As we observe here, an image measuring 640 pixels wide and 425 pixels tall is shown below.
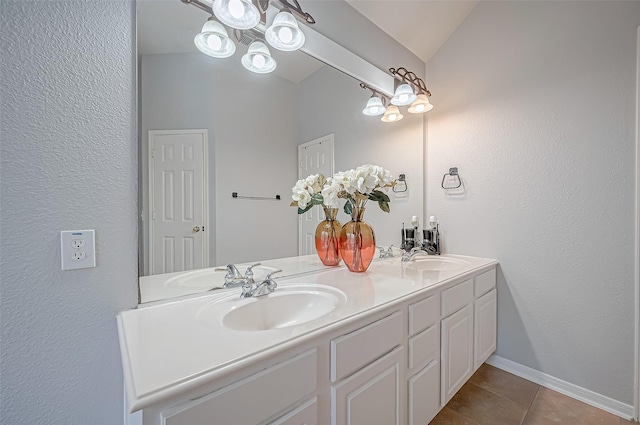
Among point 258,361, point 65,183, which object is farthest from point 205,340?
point 65,183

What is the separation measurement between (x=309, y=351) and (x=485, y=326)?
148 cm

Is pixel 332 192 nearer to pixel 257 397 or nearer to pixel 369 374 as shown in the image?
pixel 369 374

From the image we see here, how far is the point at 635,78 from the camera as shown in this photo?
134cm

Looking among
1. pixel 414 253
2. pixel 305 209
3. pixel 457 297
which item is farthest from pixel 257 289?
pixel 414 253

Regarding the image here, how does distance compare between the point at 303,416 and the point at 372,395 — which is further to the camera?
the point at 372,395

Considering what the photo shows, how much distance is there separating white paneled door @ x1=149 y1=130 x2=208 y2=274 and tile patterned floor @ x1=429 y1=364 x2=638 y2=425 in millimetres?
1526

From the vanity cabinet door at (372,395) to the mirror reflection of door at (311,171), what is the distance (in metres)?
0.71

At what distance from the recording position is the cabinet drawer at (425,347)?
1064mm

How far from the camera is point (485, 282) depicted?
165cm

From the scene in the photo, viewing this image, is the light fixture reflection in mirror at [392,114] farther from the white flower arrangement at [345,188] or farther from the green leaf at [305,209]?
the green leaf at [305,209]

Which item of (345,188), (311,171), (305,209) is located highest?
(311,171)

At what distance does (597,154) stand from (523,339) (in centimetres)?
121

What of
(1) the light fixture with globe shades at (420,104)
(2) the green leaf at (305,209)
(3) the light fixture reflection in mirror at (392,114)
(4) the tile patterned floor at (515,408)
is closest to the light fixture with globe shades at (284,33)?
(2) the green leaf at (305,209)

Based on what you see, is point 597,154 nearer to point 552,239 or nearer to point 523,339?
point 552,239
